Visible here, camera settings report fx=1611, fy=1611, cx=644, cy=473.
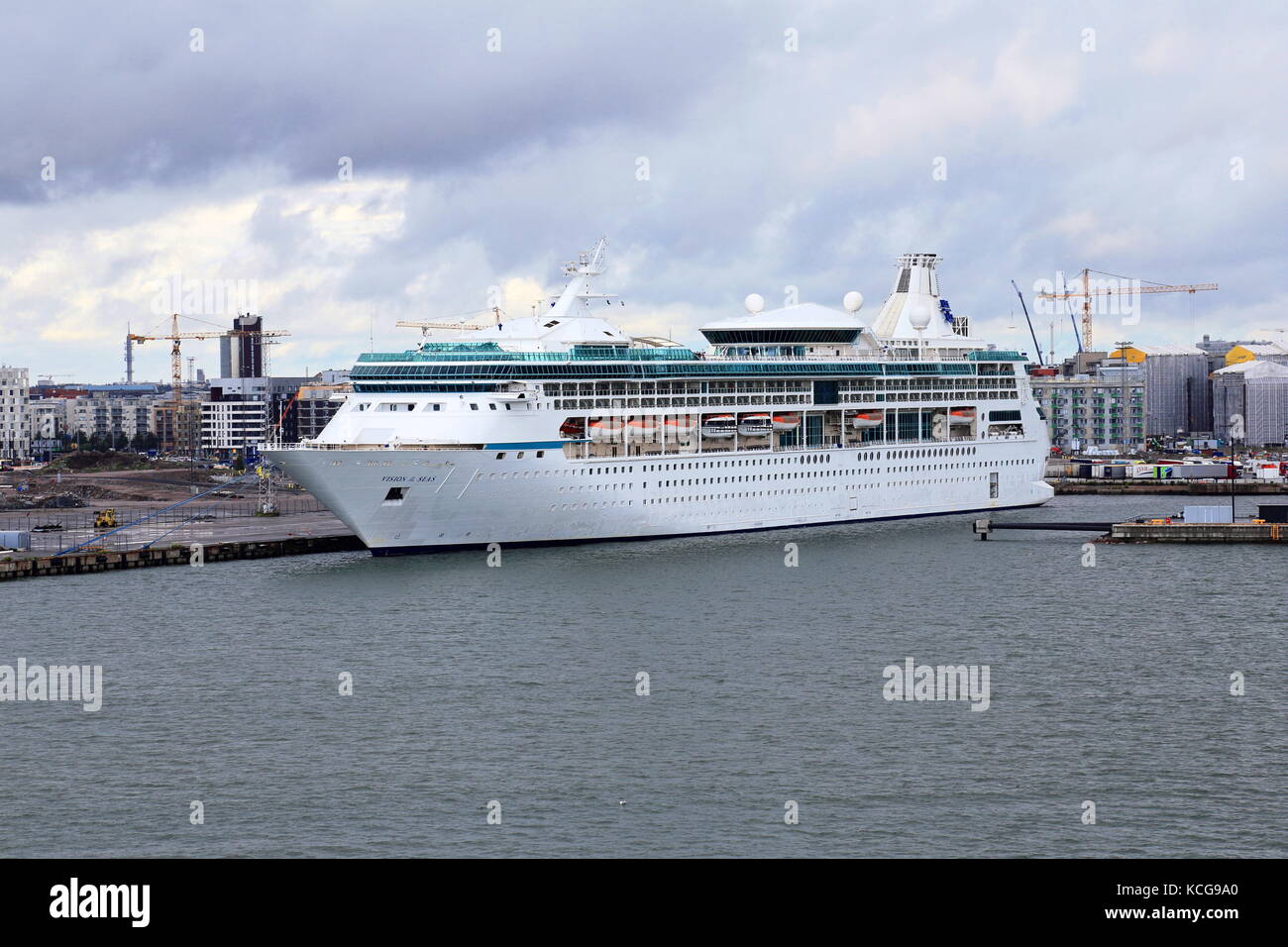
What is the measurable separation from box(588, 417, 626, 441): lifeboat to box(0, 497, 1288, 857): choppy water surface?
9.00 meters

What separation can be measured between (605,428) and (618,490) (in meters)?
2.56

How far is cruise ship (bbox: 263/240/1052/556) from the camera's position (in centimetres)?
5672

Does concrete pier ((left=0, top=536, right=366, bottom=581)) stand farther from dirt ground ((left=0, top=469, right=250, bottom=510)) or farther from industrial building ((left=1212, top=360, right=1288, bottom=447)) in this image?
industrial building ((left=1212, top=360, right=1288, bottom=447))

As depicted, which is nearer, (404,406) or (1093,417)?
(404,406)

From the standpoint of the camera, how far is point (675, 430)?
65438mm

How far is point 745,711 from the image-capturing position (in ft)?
107

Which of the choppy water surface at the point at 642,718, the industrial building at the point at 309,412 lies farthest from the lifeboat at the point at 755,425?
the industrial building at the point at 309,412

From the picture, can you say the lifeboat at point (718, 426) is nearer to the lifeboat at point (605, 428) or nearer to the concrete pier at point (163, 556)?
the lifeboat at point (605, 428)

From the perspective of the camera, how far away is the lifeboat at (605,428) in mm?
61625

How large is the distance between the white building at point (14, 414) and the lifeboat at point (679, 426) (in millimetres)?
112358

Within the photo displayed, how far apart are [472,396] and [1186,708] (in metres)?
31.6

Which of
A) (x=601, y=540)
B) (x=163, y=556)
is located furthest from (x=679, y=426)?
(x=163, y=556)

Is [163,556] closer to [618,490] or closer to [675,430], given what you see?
[618,490]

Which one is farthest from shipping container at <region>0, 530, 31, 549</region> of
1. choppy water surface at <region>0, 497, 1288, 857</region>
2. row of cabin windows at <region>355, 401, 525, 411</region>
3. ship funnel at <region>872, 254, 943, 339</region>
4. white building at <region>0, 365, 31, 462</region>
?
white building at <region>0, 365, 31, 462</region>
